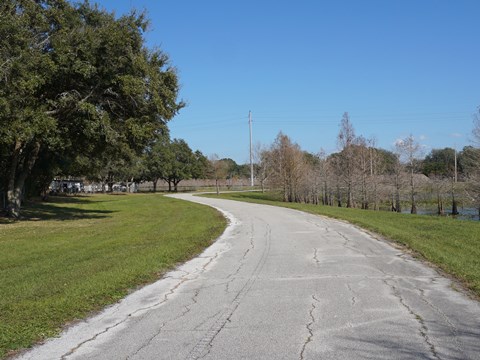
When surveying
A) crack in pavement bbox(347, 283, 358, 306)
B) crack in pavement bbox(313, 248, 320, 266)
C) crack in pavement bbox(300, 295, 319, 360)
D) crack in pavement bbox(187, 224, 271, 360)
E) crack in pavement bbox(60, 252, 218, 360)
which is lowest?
crack in pavement bbox(60, 252, 218, 360)

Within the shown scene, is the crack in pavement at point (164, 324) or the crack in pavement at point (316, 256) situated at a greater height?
the crack in pavement at point (316, 256)

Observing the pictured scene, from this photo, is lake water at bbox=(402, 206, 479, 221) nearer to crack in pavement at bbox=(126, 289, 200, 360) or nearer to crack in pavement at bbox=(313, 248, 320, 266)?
crack in pavement at bbox=(313, 248, 320, 266)

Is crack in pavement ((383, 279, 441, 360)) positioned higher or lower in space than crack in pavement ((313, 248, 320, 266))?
lower

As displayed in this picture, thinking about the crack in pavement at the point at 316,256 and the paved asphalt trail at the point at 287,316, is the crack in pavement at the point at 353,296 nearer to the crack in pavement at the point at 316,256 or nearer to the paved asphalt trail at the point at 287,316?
the paved asphalt trail at the point at 287,316

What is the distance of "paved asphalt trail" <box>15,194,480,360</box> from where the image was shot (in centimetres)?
508

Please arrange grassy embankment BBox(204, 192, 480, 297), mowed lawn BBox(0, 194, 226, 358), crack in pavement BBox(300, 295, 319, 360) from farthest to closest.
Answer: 1. grassy embankment BBox(204, 192, 480, 297)
2. mowed lawn BBox(0, 194, 226, 358)
3. crack in pavement BBox(300, 295, 319, 360)

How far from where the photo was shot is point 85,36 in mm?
21125

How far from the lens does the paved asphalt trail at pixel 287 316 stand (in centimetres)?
508

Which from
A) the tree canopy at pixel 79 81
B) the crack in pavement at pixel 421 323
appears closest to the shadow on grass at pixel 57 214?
the tree canopy at pixel 79 81

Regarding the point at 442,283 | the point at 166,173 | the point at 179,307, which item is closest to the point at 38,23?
the point at 179,307

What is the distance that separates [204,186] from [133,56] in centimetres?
10490

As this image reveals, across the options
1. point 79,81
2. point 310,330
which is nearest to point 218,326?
point 310,330

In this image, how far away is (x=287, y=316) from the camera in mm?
6395

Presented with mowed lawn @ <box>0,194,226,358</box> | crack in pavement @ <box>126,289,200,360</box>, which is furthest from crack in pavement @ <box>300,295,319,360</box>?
mowed lawn @ <box>0,194,226,358</box>
